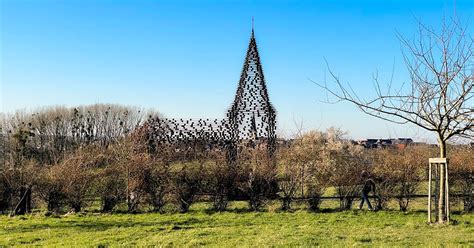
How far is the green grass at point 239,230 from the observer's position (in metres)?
6.77

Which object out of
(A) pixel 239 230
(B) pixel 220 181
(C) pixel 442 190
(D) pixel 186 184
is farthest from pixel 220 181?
(C) pixel 442 190

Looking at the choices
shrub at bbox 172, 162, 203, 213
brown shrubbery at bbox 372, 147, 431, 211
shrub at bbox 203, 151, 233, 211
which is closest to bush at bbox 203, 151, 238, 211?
shrub at bbox 203, 151, 233, 211

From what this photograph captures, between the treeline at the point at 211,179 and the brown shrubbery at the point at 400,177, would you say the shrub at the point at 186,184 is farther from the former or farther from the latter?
the brown shrubbery at the point at 400,177

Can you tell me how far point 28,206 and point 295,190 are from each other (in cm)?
799

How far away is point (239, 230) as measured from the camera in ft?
27.0

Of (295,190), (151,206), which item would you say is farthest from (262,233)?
(151,206)

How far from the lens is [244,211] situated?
41.1 ft

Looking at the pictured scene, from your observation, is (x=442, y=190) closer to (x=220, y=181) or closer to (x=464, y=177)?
(x=464, y=177)

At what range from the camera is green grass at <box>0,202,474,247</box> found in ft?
22.2

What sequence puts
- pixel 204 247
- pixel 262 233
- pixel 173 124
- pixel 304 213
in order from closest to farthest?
pixel 204 247
pixel 262 233
pixel 304 213
pixel 173 124

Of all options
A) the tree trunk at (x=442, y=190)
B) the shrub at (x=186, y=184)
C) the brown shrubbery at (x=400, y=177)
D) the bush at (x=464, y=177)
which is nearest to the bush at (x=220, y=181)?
the shrub at (x=186, y=184)

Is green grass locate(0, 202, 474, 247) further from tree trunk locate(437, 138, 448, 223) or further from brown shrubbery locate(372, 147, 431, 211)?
brown shrubbery locate(372, 147, 431, 211)

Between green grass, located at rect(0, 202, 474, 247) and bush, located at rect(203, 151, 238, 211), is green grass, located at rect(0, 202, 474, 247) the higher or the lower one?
the lower one

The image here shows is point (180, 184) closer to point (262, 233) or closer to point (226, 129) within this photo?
point (226, 129)
